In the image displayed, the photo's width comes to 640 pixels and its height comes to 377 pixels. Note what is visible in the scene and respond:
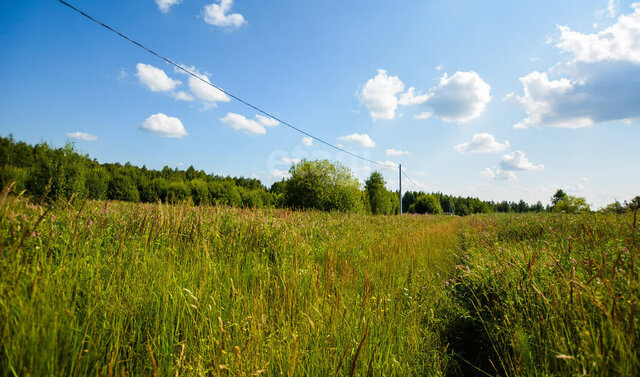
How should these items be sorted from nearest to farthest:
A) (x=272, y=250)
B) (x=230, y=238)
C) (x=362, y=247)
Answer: (x=230, y=238) → (x=272, y=250) → (x=362, y=247)

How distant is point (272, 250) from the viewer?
4.37 metres

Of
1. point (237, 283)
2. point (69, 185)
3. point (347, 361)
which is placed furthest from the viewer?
point (69, 185)

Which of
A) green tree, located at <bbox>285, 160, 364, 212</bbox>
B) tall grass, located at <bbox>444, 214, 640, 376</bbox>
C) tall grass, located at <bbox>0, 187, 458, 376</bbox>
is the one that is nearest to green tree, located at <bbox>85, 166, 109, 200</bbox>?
green tree, located at <bbox>285, 160, 364, 212</bbox>

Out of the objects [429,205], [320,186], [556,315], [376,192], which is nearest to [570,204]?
[376,192]

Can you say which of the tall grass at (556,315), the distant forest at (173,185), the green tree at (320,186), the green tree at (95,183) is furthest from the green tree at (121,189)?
the tall grass at (556,315)

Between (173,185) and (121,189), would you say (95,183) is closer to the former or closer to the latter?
(121,189)

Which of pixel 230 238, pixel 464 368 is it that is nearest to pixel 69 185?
pixel 230 238

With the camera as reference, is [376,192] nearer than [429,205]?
Yes

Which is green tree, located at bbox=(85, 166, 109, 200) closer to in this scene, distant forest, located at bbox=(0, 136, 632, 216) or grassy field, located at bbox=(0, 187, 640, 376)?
distant forest, located at bbox=(0, 136, 632, 216)

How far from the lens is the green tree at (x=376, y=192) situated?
44.0 metres

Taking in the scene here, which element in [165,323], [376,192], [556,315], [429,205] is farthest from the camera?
[429,205]

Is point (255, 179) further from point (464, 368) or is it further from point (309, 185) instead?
point (464, 368)

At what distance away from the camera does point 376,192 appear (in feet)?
146

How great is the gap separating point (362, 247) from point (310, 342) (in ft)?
13.8
